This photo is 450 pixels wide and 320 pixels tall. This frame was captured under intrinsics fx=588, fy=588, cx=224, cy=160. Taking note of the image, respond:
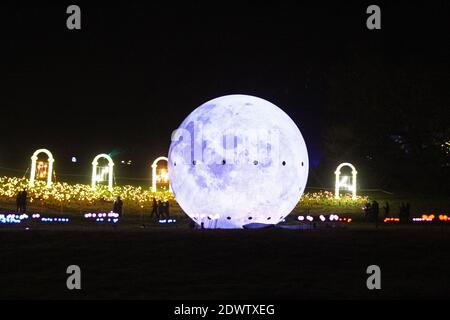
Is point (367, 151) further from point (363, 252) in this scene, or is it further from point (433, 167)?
point (363, 252)

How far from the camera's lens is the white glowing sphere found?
19.1m

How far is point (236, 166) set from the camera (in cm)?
1908

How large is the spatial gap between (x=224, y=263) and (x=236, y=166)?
5.97 metres

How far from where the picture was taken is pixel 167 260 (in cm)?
1380

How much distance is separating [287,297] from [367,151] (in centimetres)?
3063

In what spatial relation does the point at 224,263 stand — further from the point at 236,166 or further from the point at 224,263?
the point at 236,166

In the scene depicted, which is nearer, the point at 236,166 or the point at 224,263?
the point at 224,263

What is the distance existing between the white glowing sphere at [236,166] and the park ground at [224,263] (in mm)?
1522

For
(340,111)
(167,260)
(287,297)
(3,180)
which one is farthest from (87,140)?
A: (287,297)

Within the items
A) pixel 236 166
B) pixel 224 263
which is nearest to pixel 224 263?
pixel 224 263

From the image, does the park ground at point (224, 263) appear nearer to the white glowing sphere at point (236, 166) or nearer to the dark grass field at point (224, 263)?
the dark grass field at point (224, 263)

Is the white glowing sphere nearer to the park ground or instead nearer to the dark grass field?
the park ground

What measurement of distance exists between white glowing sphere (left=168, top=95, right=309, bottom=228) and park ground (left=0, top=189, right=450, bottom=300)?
1.52 metres

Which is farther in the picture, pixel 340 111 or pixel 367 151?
pixel 340 111
